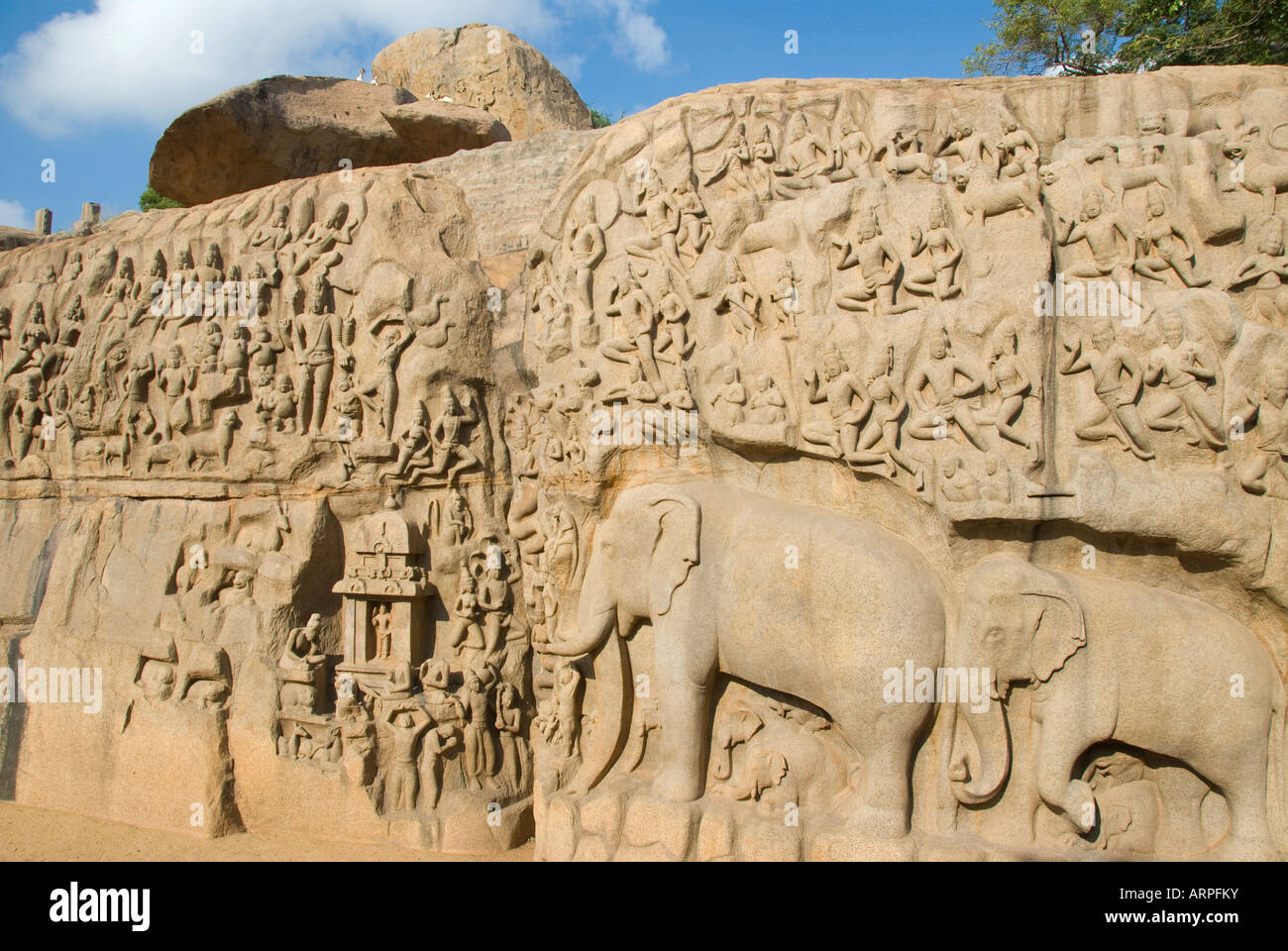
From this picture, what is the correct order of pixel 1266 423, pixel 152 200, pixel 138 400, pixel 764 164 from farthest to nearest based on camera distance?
pixel 152 200
pixel 138 400
pixel 764 164
pixel 1266 423

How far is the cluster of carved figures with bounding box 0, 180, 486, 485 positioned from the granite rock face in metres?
0.04

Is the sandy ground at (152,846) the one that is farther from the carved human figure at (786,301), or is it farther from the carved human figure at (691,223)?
the carved human figure at (691,223)

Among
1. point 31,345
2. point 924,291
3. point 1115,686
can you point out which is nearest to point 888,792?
point 1115,686

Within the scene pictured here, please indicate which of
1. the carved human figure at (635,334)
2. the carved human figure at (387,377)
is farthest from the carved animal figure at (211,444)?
the carved human figure at (635,334)

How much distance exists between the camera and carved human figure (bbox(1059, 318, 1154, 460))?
494cm

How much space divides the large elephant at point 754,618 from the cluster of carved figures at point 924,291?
462mm

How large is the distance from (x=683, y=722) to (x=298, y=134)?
333 inches

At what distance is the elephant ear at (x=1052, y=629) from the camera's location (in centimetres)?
488

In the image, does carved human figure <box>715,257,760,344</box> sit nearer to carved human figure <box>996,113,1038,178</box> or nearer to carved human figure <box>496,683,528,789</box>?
carved human figure <box>996,113,1038,178</box>

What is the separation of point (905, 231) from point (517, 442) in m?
3.15

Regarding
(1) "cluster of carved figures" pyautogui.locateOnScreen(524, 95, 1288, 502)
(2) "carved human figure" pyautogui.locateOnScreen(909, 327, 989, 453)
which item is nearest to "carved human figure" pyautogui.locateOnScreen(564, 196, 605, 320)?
(1) "cluster of carved figures" pyautogui.locateOnScreen(524, 95, 1288, 502)

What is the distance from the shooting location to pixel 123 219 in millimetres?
9258

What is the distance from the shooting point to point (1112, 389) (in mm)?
5012

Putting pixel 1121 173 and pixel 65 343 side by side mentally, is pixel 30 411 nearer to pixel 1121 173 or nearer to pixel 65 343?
pixel 65 343
